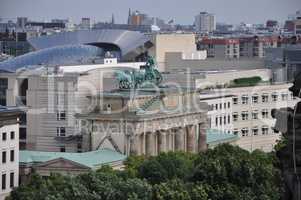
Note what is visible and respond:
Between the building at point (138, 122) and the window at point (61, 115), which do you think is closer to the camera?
the building at point (138, 122)

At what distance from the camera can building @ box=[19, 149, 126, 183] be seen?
2313 inches

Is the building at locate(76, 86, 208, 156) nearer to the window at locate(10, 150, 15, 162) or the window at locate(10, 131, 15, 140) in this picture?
the window at locate(10, 131, 15, 140)

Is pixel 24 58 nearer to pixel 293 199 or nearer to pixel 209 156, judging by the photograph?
pixel 209 156

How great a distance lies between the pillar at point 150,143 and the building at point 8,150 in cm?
936

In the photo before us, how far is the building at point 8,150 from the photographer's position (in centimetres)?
Result: 5766

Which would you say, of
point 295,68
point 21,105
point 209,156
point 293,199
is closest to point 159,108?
point 21,105

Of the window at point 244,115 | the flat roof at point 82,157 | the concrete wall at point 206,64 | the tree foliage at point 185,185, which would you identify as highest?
the concrete wall at point 206,64

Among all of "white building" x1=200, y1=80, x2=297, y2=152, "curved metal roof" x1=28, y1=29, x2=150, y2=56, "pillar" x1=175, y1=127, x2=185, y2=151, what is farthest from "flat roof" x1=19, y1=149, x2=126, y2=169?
"curved metal roof" x1=28, y1=29, x2=150, y2=56

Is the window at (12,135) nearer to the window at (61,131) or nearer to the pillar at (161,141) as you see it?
the pillar at (161,141)

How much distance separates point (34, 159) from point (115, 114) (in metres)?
5.78

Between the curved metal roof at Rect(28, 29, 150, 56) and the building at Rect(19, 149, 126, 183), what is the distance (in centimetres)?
5666

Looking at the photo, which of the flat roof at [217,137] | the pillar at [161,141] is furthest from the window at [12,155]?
the flat roof at [217,137]

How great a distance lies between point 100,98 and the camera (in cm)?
6706

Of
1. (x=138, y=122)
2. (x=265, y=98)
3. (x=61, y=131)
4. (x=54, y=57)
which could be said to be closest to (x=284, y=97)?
(x=265, y=98)
